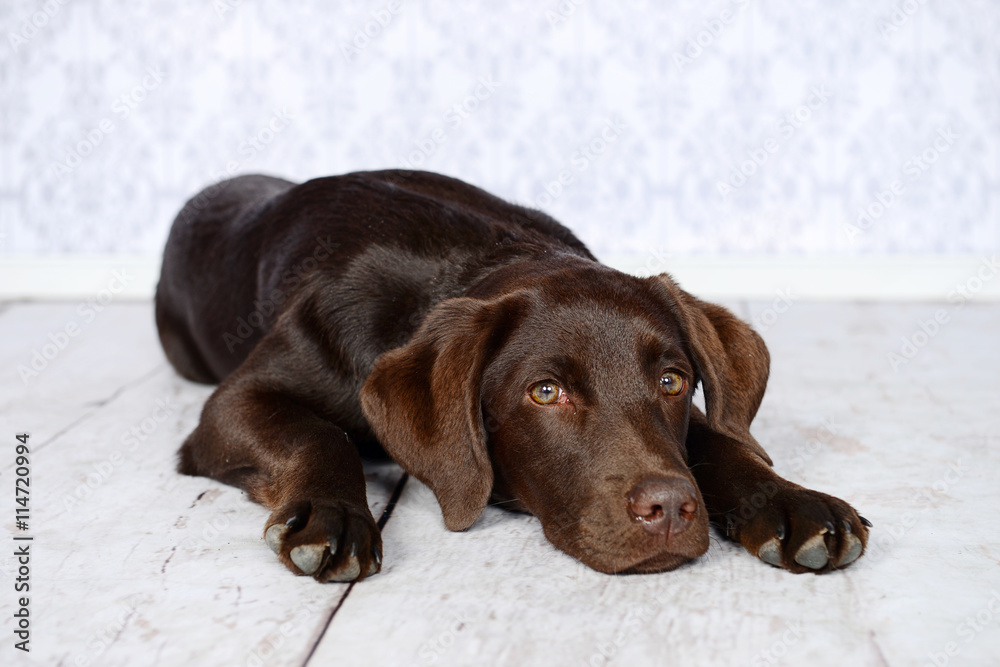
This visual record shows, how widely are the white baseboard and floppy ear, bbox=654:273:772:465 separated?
313 cm

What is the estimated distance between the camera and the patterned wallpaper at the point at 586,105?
17.8ft

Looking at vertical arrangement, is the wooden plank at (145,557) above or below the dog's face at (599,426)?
below

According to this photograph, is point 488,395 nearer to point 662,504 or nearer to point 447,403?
point 447,403

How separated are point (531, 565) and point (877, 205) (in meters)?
4.32

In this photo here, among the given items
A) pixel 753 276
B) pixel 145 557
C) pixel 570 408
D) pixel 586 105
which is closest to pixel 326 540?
pixel 145 557

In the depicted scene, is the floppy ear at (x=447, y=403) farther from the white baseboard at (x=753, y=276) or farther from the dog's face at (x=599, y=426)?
the white baseboard at (x=753, y=276)

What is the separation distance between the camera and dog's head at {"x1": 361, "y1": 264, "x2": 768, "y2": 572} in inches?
72.6

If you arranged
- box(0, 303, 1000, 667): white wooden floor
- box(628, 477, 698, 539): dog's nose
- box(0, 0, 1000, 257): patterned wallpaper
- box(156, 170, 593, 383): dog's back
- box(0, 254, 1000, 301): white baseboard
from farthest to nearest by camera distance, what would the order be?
box(0, 254, 1000, 301): white baseboard < box(0, 0, 1000, 257): patterned wallpaper < box(156, 170, 593, 383): dog's back < box(628, 477, 698, 539): dog's nose < box(0, 303, 1000, 667): white wooden floor

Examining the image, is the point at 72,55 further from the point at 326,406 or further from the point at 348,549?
the point at 348,549

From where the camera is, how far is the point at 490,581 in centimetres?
189

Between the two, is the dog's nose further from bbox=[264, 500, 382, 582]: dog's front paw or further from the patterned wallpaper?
the patterned wallpaper

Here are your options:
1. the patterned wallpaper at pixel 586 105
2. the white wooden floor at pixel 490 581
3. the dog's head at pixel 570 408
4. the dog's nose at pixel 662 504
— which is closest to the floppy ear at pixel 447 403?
the dog's head at pixel 570 408

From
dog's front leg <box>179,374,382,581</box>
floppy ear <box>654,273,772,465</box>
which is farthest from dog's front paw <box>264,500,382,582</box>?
floppy ear <box>654,273,772,465</box>

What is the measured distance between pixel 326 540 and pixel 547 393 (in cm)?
52
